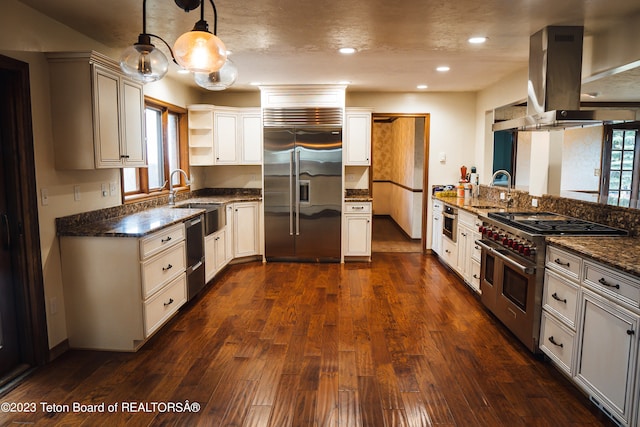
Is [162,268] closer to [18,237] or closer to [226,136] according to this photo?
[18,237]

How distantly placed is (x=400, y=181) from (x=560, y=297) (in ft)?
20.0

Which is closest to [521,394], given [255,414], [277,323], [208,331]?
[255,414]

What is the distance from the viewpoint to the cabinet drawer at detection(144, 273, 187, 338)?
3244 mm

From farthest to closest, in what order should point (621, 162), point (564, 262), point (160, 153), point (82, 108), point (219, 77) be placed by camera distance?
point (160, 153), point (621, 162), point (82, 108), point (564, 262), point (219, 77)

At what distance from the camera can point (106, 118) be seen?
3279 mm

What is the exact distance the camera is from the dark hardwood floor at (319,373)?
240cm

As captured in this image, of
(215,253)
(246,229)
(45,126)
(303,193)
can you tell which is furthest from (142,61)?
(246,229)

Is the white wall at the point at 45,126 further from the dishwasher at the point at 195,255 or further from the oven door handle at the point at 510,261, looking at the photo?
the oven door handle at the point at 510,261

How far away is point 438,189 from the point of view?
648cm

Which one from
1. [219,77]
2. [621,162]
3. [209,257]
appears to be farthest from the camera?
[209,257]

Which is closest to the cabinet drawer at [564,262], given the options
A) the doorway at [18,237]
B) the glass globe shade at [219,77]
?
the glass globe shade at [219,77]

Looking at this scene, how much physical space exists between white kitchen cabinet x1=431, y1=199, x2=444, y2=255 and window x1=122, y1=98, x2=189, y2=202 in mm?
3470

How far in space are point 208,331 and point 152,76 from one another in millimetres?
2274

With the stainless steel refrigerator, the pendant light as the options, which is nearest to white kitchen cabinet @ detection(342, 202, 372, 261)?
the stainless steel refrigerator
